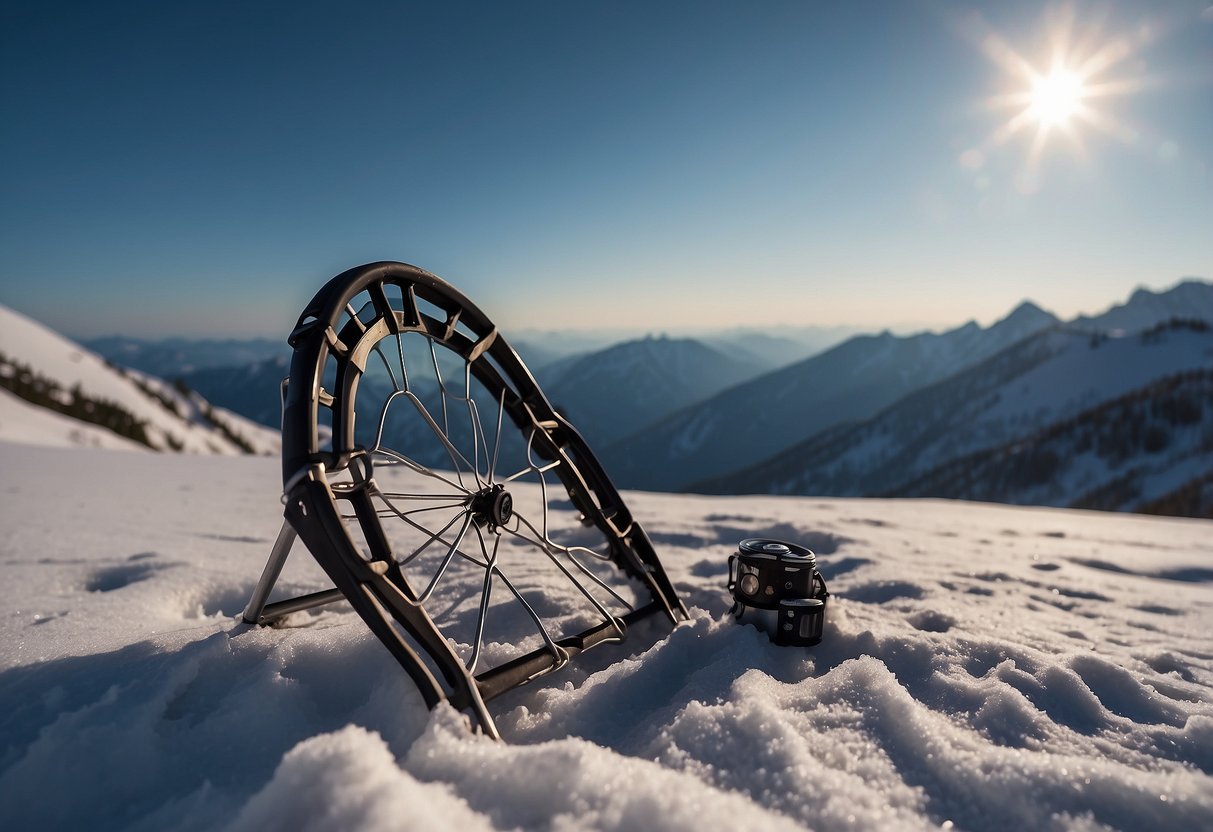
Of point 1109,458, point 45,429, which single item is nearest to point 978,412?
point 1109,458

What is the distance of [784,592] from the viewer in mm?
2719

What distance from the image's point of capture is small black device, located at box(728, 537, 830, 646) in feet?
8.75

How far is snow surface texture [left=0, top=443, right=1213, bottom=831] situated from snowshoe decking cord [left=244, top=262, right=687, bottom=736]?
173 millimetres

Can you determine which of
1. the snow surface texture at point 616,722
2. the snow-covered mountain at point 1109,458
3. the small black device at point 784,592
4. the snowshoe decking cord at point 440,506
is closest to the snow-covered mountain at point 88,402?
the snow surface texture at point 616,722

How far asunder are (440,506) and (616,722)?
108 cm

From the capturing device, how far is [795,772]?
1.69 metres

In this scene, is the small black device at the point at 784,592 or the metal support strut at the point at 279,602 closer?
the metal support strut at the point at 279,602

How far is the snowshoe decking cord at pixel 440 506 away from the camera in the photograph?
1758mm

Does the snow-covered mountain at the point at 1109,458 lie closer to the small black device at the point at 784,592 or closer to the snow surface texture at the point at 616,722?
the snow surface texture at the point at 616,722

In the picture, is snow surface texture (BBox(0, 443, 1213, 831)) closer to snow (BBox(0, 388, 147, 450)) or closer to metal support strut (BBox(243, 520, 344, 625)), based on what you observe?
metal support strut (BBox(243, 520, 344, 625))

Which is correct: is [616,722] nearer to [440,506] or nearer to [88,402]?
[440,506]

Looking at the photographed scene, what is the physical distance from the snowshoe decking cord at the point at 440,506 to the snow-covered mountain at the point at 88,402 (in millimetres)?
21986

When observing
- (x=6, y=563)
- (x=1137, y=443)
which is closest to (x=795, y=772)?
(x=6, y=563)

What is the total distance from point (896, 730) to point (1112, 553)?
5.35 meters
